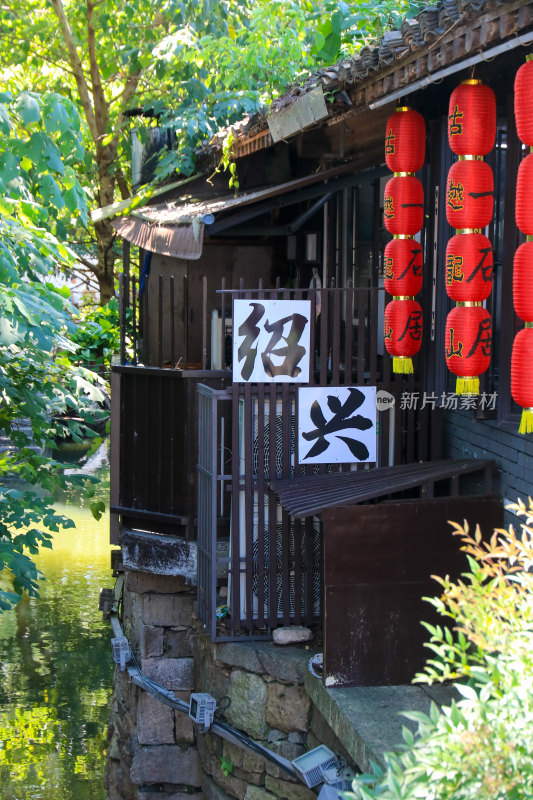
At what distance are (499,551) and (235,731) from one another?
4.63 m

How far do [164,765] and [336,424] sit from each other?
4.12m

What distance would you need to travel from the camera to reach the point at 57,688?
13.6 meters

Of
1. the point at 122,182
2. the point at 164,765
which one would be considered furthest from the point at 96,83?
the point at 164,765

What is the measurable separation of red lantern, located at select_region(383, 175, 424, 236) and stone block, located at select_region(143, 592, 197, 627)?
14.4 feet

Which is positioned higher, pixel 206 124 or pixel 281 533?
pixel 206 124

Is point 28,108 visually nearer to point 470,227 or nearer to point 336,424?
point 470,227

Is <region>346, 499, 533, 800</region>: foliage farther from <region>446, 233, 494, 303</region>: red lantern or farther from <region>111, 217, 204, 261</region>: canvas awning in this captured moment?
<region>111, 217, 204, 261</region>: canvas awning

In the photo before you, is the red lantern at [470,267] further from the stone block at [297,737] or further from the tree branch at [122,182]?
the tree branch at [122,182]

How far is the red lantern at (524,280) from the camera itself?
5258 millimetres

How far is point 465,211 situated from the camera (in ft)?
19.8

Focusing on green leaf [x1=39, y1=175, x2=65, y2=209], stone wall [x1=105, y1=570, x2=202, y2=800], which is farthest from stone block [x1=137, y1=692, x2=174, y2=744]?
green leaf [x1=39, y1=175, x2=65, y2=209]

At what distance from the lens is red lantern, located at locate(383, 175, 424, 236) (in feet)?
23.4

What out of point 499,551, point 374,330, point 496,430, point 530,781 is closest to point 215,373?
point 374,330

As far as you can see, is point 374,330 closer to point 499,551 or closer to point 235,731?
point 235,731
